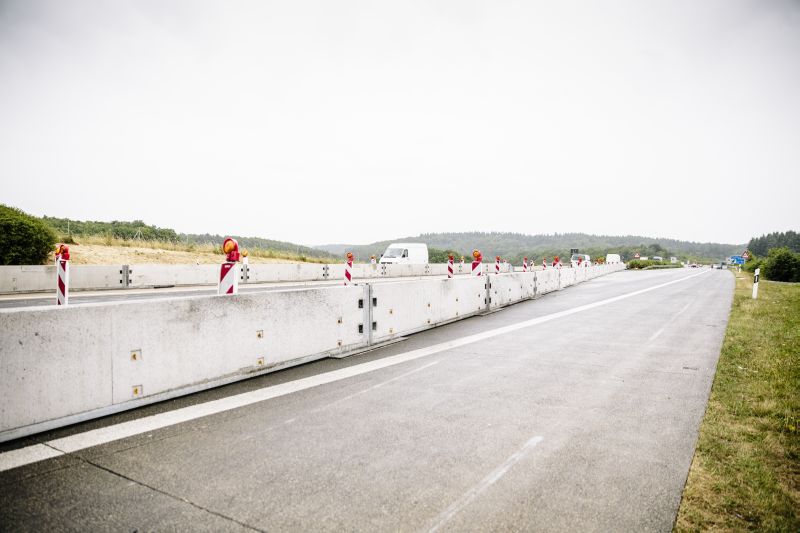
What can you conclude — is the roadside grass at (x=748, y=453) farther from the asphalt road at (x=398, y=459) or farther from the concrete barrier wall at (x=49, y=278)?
the concrete barrier wall at (x=49, y=278)

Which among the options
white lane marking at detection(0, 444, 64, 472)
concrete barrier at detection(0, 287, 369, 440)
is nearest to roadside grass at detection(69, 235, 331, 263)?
concrete barrier at detection(0, 287, 369, 440)

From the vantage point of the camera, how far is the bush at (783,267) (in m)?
65.1

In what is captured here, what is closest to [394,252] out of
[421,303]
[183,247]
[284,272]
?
[284,272]

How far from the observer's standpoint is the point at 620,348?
8.47m

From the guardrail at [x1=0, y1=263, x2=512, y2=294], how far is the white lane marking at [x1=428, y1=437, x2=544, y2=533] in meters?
19.0

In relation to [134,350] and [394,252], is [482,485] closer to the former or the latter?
[134,350]

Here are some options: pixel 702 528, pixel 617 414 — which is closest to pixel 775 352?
pixel 617 414

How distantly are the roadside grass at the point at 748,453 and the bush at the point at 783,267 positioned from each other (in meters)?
74.9

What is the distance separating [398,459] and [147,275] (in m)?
19.6

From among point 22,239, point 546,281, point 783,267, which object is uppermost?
point 22,239

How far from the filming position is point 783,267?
65.7 meters

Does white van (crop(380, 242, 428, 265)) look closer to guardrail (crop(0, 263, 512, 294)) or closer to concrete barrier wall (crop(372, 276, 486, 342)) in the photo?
guardrail (crop(0, 263, 512, 294))

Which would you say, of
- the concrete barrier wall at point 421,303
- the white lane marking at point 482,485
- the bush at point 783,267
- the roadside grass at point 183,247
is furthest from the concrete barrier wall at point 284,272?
the bush at point 783,267

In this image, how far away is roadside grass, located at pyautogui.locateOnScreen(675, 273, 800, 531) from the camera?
A: 2.92 metres
